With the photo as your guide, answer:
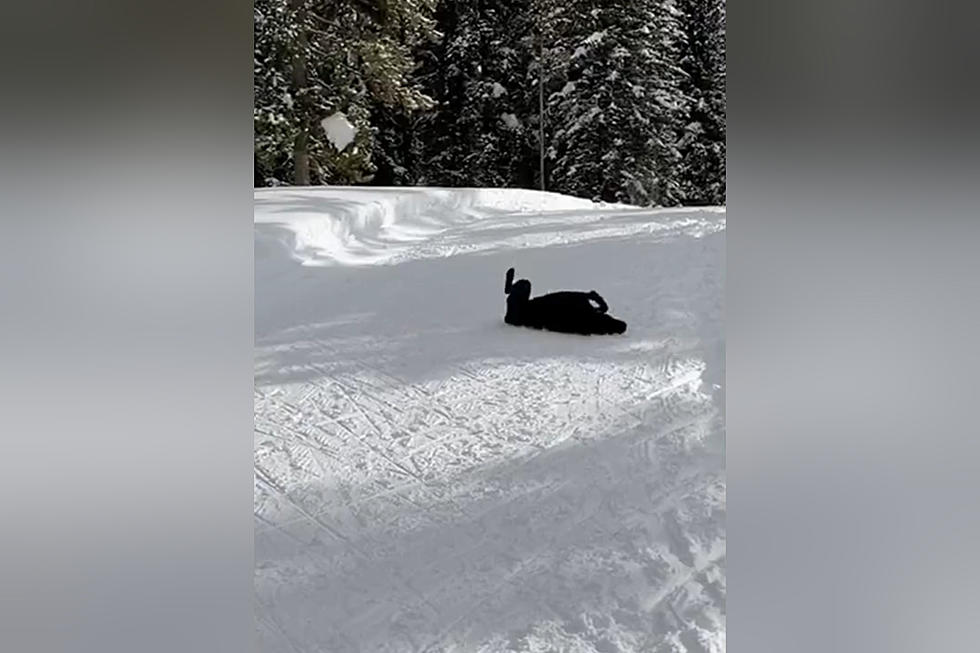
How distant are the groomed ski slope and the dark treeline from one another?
18.9 ft

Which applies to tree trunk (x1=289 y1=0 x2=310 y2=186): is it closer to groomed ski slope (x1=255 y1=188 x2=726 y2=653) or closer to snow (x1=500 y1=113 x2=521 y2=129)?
groomed ski slope (x1=255 y1=188 x2=726 y2=653)

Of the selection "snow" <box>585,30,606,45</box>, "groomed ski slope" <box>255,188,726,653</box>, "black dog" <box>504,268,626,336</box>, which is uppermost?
"snow" <box>585,30,606,45</box>

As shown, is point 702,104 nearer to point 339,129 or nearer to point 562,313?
point 339,129

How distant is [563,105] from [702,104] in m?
1.96

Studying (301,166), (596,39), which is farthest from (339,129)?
(596,39)

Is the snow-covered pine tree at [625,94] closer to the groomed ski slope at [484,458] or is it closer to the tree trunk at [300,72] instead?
the tree trunk at [300,72]

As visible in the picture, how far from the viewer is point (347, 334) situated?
6672mm

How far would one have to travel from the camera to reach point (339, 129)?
1137cm

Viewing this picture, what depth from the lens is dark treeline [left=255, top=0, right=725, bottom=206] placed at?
1435cm

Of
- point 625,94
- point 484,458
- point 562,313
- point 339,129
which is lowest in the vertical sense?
point 484,458

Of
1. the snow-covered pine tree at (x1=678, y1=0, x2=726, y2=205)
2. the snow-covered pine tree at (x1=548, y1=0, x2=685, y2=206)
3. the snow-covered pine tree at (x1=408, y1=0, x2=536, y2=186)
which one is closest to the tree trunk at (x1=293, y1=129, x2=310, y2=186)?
the snow-covered pine tree at (x1=408, y1=0, x2=536, y2=186)

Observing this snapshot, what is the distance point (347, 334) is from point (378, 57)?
5.87m
